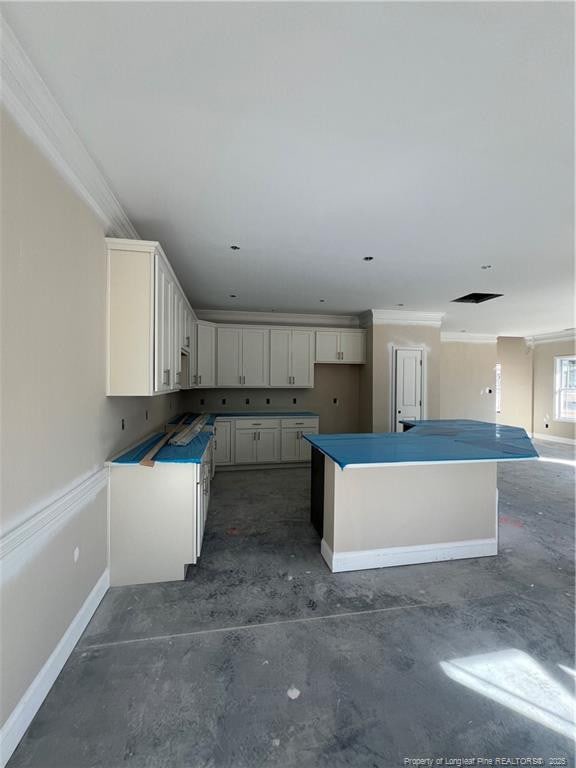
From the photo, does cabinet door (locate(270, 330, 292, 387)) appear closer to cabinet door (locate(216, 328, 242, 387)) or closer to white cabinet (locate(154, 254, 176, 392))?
cabinet door (locate(216, 328, 242, 387))

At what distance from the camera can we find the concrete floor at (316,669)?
1.26 metres

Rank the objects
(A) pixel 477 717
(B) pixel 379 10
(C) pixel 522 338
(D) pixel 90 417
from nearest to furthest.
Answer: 1. (B) pixel 379 10
2. (A) pixel 477 717
3. (D) pixel 90 417
4. (C) pixel 522 338

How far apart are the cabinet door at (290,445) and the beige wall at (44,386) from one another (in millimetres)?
3371

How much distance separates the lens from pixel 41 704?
1.41 meters

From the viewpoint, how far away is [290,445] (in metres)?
5.27

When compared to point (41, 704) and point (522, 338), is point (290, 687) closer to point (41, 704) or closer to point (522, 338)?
point (41, 704)

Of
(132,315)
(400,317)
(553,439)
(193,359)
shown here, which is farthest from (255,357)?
(553,439)

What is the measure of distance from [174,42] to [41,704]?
2745 mm

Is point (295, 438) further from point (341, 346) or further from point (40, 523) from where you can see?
point (40, 523)

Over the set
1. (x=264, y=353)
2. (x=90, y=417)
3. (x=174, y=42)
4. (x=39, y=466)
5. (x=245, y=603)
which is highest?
(x=174, y=42)

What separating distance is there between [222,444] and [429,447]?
129 inches

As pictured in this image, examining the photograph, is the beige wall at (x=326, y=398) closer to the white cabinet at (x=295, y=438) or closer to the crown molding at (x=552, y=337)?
the white cabinet at (x=295, y=438)

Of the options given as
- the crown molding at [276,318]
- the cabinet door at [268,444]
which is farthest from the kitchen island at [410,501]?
the crown molding at [276,318]

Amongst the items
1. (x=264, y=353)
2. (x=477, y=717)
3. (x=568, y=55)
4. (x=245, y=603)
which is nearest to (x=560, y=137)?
(x=568, y=55)
